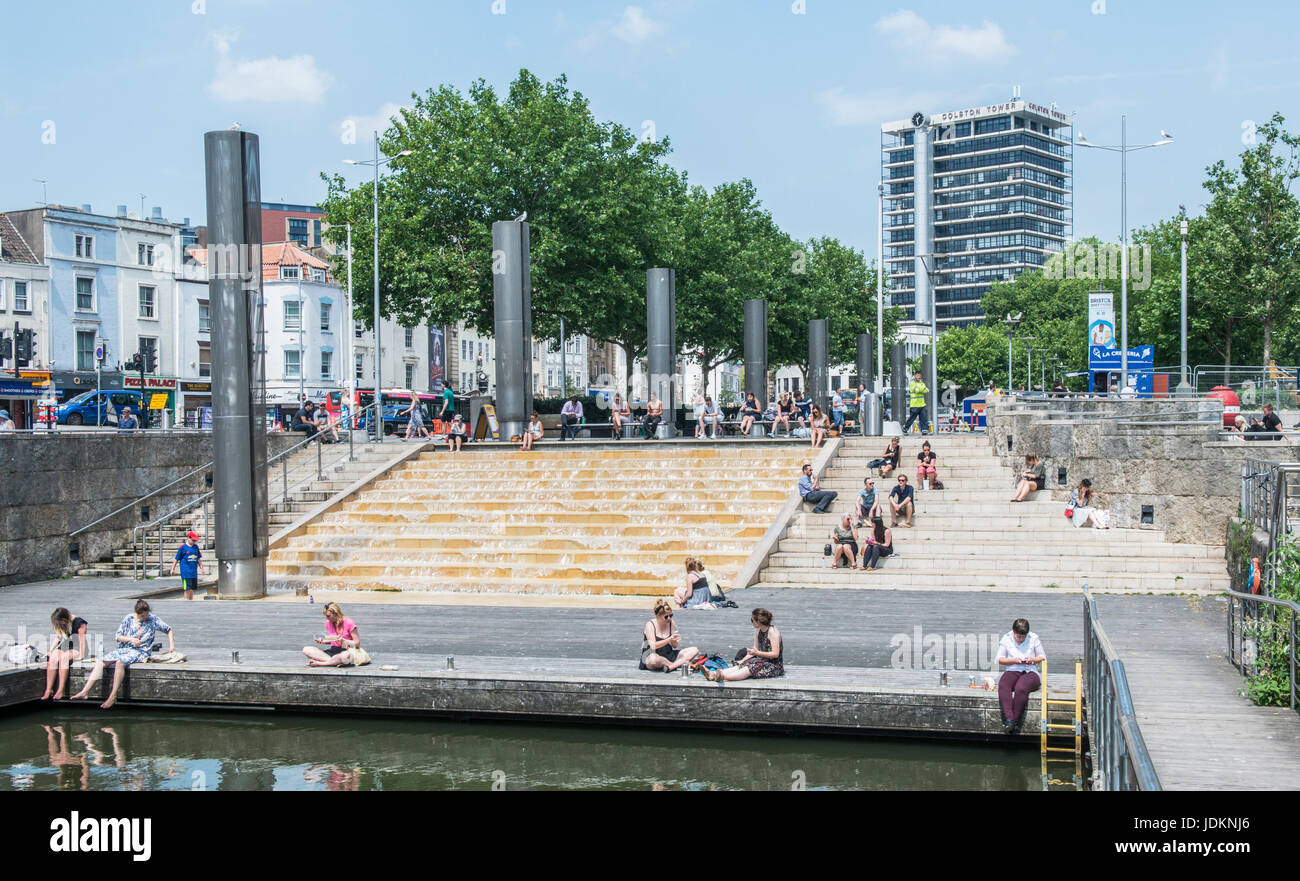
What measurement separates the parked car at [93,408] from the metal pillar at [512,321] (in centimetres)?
1705

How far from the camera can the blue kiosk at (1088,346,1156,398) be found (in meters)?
33.6

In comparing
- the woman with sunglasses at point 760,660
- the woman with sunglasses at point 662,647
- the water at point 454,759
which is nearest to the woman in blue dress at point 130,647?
the water at point 454,759

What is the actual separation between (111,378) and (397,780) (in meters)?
51.7

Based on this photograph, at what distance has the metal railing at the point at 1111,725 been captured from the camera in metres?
6.09

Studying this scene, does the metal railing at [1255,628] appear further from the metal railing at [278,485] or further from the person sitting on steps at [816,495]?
the metal railing at [278,485]

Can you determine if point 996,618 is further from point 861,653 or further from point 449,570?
point 449,570

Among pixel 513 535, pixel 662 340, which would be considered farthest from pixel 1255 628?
pixel 662 340

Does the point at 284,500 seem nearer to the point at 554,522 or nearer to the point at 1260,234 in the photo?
the point at 554,522

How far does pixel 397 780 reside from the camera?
1128 cm

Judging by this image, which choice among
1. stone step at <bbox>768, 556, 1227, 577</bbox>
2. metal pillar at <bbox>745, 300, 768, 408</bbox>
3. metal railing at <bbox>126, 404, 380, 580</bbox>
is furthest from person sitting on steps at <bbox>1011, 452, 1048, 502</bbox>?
metal railing at <bbox>126, 404, 380, 580</bbox>

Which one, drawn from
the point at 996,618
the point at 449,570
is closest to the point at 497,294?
the point at 449,570

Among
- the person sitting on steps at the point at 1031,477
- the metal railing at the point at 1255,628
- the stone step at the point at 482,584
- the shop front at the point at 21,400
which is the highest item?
the shop front at the point at 21,400

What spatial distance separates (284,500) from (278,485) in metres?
1.68

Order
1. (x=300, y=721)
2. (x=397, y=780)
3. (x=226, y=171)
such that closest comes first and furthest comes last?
(x=397, y=780)
(x=300, y=721)
(x=226, y=171)
